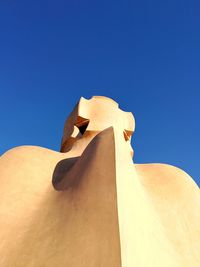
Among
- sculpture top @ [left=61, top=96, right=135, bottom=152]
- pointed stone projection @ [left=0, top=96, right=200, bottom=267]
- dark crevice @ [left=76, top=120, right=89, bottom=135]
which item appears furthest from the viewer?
dark crevice @ [left=76, top=120, right=89, bottom=135]

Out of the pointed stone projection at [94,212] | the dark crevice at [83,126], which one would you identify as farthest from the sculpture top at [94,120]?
the pointed stone projection at [94,212]

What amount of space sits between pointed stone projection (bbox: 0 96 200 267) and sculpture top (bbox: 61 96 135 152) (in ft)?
7.70

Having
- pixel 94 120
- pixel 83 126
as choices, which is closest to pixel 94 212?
pixel 94 120

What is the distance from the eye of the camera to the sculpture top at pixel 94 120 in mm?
9617

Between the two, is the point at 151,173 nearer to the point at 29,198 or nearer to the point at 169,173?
the point at 169,173

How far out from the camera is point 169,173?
7.86 metres

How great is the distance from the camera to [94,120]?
9.74 meters

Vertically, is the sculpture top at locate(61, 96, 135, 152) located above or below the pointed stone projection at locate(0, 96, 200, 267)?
above

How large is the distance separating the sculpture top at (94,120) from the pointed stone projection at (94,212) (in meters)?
2.35

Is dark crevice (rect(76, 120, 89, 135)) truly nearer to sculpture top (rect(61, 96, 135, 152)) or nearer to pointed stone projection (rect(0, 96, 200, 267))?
sculpture top (rect(61, 96, 135, 152))

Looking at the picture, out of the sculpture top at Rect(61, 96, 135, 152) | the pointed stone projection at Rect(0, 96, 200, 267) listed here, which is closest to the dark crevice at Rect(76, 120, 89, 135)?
the sculpture top at Rect(61, 96, 135, 152)

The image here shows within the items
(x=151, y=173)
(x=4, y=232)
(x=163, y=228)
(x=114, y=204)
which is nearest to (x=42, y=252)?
(x=4, y=232)

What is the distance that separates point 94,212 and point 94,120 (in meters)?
5.76

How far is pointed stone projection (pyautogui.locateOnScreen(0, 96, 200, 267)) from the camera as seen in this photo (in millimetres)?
3879
